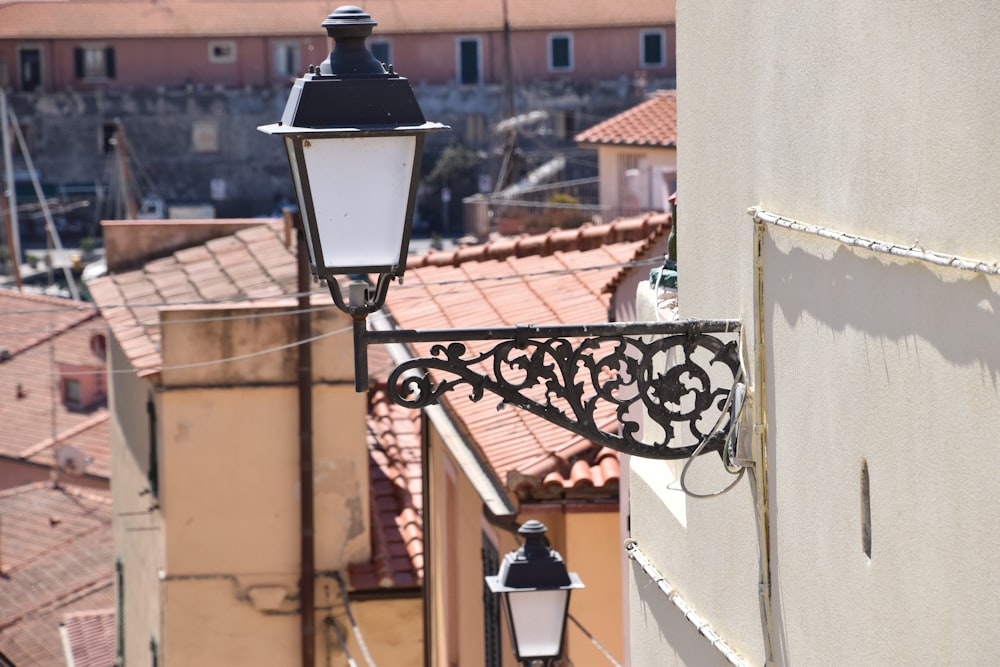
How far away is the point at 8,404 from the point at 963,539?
29.3 m

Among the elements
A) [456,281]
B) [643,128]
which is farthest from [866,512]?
[643,128]

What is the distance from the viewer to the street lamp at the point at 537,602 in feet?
21.5

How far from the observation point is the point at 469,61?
60344mm

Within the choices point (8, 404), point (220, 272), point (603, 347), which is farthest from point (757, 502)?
point (8, 404)

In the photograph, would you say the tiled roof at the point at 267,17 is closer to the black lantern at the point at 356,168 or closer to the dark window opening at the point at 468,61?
the dark window opening at the point at 468,61

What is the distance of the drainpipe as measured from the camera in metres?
12.7

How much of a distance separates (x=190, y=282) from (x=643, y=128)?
686 inches

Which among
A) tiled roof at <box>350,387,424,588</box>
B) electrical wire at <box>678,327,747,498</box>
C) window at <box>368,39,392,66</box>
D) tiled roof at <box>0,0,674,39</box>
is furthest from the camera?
window at <box>368,39,392,66</box>

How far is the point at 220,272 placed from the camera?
14320 mm

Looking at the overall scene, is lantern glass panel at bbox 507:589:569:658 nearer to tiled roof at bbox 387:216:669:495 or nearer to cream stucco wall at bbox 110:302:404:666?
tiled roof at bbox 387:216:669:495

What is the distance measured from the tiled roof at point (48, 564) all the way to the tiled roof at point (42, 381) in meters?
3.09

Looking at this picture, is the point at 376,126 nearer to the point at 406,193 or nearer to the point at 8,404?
the point at 406,193

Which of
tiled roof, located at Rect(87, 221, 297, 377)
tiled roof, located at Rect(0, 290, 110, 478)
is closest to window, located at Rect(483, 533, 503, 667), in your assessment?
tiled roof, located at Rect(87, 221, 297, 377)

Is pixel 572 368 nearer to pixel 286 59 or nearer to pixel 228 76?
pixel 286 59
